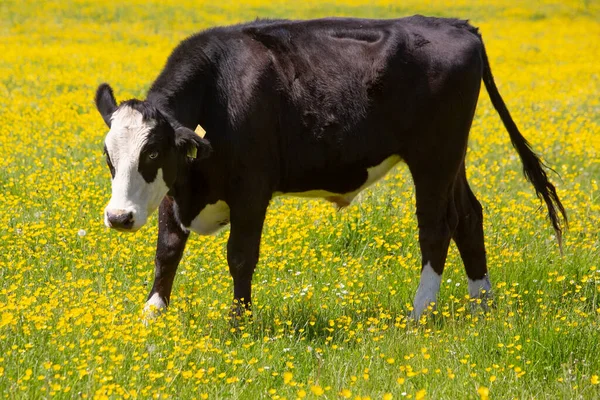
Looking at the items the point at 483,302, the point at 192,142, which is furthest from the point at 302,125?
the point at 483,302

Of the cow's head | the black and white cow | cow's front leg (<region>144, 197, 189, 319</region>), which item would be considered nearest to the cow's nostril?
the cow's head

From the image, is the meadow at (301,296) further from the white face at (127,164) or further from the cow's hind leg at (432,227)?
the white face at (127,164)

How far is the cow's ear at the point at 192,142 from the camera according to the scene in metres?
5.47

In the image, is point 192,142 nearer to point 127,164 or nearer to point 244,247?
point 127,164

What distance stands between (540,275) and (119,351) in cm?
344

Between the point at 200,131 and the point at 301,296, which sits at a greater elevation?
the point at 200,131

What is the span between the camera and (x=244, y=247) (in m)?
6.15

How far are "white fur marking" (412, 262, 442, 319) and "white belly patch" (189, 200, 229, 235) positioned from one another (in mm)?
1497

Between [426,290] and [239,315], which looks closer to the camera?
[239,315]

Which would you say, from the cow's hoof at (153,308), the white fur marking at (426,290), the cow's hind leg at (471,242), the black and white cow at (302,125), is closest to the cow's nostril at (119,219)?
the black and white cow at (302,125)

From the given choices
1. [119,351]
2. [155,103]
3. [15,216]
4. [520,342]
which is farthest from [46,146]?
[520,342]

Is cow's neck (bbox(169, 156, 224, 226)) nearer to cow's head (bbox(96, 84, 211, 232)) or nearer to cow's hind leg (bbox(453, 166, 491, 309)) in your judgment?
cow's head (bbox(96, 84, 211, 232))

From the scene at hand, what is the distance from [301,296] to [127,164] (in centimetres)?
177

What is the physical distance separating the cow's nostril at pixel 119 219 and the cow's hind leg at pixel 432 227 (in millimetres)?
2313
